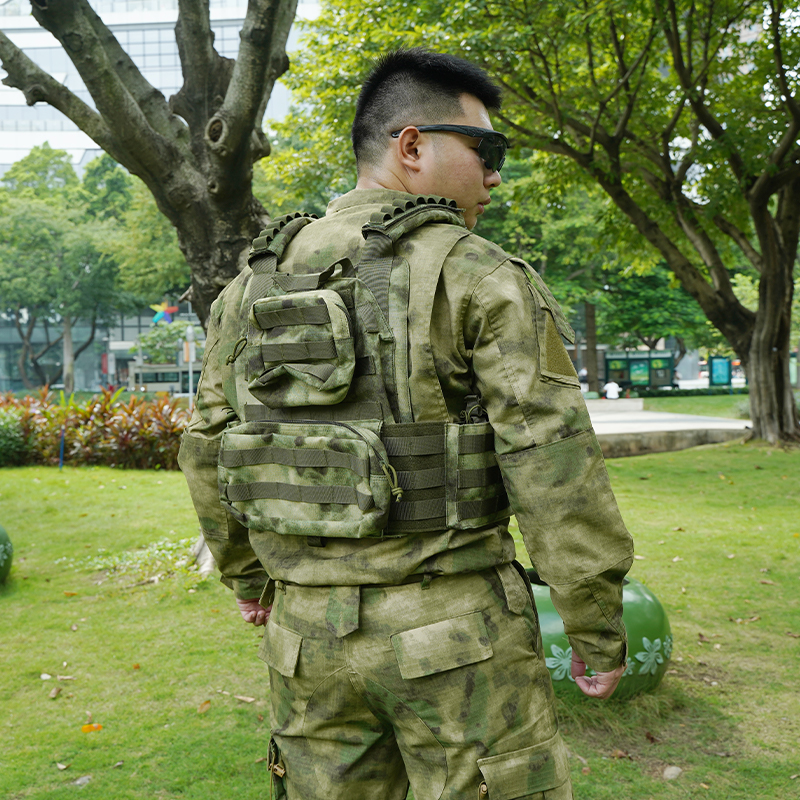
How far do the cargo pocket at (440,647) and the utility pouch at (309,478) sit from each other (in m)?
0.24

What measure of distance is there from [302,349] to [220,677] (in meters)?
3.45

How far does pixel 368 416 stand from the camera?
6.05 feet

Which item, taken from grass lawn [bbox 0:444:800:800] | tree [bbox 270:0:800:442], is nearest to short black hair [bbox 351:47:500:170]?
Result: grass lawn [bbox 0:444:800:800]

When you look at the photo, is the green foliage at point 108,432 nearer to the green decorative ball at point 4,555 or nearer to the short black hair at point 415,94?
the green decorative ball at point 4,555

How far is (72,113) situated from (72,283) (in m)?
32.9

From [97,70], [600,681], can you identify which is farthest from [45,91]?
[600,681]

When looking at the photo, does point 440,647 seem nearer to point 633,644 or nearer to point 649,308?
point 633,644

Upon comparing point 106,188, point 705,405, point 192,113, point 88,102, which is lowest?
point 705,405

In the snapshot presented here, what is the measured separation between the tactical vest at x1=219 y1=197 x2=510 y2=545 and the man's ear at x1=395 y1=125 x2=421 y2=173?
0.21 m

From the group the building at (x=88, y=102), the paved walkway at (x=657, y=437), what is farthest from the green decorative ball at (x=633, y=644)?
the building at (x=88, y=102)

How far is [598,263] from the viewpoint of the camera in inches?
1105

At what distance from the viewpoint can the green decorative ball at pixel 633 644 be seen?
12.9 feet

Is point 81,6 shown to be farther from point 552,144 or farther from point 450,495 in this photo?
point 552,144

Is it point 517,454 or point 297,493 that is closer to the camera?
point 517,454
